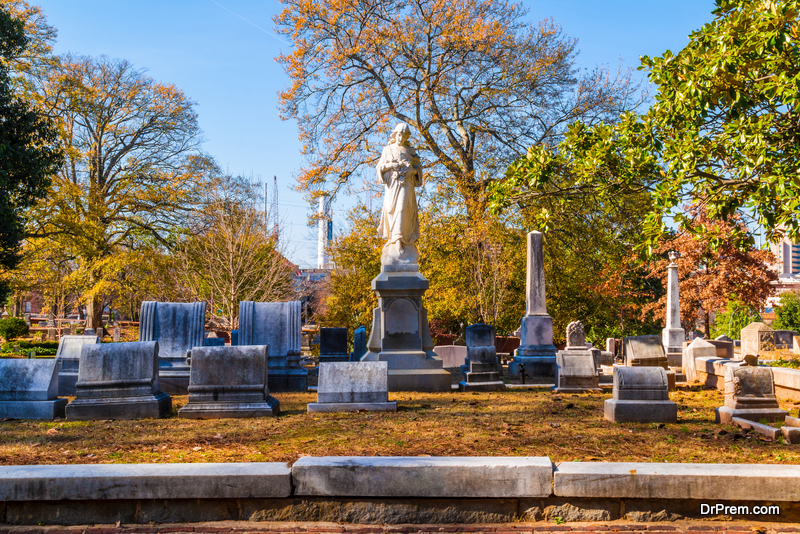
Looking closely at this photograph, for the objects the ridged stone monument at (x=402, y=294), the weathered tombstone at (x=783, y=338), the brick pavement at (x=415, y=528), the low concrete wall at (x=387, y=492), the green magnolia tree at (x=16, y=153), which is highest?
the green magnolia tree at (x=16, y=153)

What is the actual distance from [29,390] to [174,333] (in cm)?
274

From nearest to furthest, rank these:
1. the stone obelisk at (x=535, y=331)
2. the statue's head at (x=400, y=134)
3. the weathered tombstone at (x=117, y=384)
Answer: the weathered tombstone at (x=117, y=384) < the statue's head at (x=400, y=134) < the stone obelisk at (x=535, y=331)

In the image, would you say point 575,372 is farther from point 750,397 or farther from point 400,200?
point 400,200

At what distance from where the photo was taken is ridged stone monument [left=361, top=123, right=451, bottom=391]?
1045cm

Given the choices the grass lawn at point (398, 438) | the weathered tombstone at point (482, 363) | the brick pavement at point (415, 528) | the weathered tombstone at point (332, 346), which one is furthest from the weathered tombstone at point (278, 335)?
the brick pavement at point (415, 528)

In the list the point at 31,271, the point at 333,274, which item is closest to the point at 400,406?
the point at 333,274

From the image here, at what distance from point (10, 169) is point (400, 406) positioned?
1613 cm

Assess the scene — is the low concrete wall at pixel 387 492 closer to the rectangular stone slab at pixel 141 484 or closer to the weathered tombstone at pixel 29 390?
the rectangular stone slab at pixel 141 484

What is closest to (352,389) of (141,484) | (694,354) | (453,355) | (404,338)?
(404,338)

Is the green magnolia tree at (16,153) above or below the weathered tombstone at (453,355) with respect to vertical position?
above

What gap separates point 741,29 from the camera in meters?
6.79

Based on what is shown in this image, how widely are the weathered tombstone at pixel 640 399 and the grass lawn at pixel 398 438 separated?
0.63 feet

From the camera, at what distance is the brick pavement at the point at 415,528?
4.07 m

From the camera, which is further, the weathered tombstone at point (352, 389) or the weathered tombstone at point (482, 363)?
the weathered tombstone at point (482, 363)
